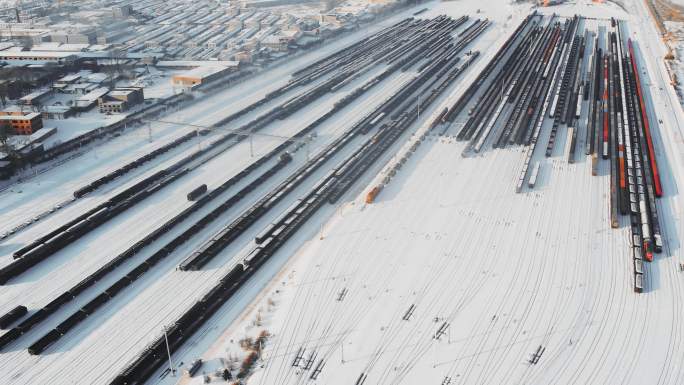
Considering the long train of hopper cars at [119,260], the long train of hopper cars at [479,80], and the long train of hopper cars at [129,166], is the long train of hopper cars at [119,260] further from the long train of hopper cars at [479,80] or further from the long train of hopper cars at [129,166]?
the long train of hopper cars at [479,80]

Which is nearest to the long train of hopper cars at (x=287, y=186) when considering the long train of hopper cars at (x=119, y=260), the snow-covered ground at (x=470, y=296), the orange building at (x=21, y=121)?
the long train of hopper cars at (x=119, y=260)

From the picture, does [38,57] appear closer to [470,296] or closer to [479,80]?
[479,80]

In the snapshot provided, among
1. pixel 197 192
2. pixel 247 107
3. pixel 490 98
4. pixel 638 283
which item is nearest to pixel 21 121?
pixel 247 107

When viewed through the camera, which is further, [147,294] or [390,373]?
[147,294]

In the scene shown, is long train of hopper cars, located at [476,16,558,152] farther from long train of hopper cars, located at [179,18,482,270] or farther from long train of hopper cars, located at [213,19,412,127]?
long train of hopper cars, located at [213,19,412,127]

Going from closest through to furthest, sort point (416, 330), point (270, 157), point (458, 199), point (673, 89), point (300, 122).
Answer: point (416, 330) < point (458, 199) < point (270, 157) < point (300, 122) < point (673, 89)

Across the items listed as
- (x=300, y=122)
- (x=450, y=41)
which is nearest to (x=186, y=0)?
(x=450, y=41)

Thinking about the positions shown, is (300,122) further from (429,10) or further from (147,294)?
(429,10)

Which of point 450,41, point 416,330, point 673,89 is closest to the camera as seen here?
point 416,330
